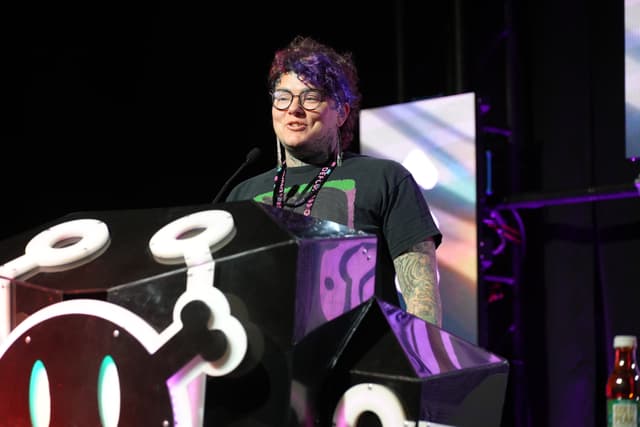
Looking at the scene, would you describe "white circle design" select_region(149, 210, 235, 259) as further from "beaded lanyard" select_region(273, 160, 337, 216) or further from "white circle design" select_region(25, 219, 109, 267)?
"beaded lanyard" select_region(273, 160, 337, 216)

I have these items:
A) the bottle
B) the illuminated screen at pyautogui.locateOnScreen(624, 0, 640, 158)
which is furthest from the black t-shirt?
the illuminated screen at pyautogui.locateOnScreen(624, 0, 640, 158)

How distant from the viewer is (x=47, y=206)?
3254 mm

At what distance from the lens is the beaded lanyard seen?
1.65 m

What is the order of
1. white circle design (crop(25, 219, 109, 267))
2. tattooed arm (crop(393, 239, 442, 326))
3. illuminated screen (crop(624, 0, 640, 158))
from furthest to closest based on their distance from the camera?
illuminated screen (crop(624, 0, 640, 158)), tattooed arm (crop(393, 239, 442, 326)), white circle design (crop(25, 219, 109, 267))

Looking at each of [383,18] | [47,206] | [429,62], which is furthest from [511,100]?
[47,206]

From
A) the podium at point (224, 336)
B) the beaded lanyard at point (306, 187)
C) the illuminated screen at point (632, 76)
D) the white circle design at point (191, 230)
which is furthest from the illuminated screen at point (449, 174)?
the white circle design at point (191, 230)

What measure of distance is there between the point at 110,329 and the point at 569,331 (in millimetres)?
2688

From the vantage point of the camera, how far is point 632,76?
3.09m

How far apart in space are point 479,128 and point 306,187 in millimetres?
1839

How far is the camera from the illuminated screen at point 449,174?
11.0 feet

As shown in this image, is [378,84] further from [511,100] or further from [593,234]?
[593,234]

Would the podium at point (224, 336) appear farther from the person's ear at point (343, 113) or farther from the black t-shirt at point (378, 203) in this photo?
the person's ear at point (343, 113)

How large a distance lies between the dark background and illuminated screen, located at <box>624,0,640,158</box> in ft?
0.51

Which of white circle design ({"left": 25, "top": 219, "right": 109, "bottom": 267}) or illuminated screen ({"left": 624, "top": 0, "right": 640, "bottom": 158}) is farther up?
illuminated screen ({"left": 624, "top": 0, "right": 640, "bottom": 158})
